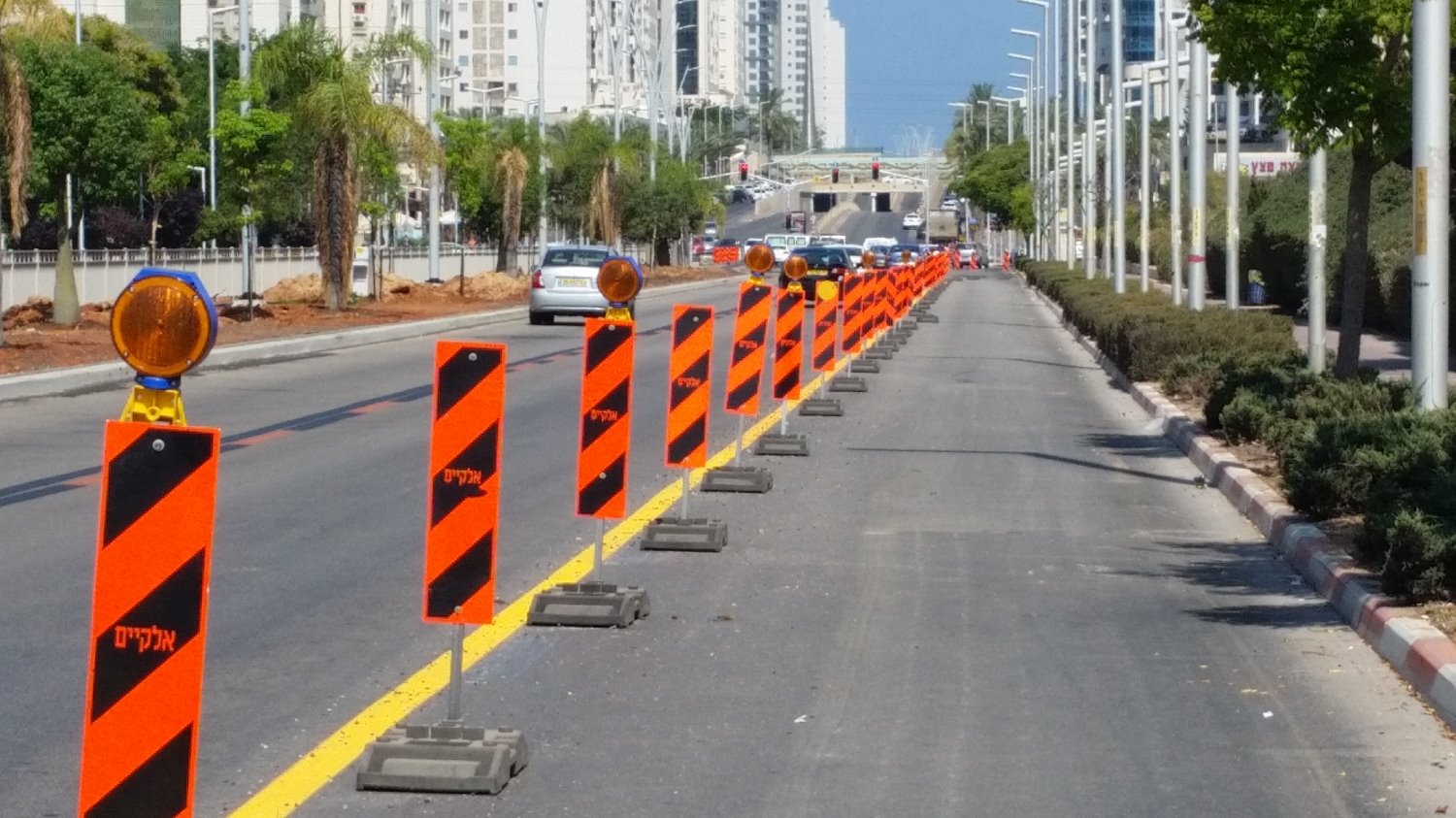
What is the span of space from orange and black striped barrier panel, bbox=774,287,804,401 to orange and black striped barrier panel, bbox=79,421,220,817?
39.4 ft

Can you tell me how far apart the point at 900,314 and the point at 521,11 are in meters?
145

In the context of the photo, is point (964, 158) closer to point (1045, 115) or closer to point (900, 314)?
point (1045, 115)

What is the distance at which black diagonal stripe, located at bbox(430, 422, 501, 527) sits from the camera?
6801 millimetres

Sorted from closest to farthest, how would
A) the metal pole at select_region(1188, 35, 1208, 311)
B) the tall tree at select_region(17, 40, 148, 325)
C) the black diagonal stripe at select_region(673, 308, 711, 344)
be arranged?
the black diagonal stripe at select_region(673, 308, 711, 344), the metal pole at select_region(1188, 35, 1208, 311), the tall tree at select_region(17, 40, 148, 325)

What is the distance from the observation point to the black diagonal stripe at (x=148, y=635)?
4508 millimetres

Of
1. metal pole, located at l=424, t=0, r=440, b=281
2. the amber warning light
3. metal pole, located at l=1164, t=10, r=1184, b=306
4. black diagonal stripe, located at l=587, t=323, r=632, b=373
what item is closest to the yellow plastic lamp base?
the amber warning light

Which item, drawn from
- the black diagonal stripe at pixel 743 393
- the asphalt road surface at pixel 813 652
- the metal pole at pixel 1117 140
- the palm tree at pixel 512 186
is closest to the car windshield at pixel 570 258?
the metal pole at pixel 1117 140

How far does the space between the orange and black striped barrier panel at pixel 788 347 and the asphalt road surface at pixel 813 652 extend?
2.09 feet

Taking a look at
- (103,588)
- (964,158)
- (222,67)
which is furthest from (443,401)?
(964,158)

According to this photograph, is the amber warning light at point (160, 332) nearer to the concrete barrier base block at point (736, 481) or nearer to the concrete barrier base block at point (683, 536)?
the concrete barrier base block at point (683, 536)

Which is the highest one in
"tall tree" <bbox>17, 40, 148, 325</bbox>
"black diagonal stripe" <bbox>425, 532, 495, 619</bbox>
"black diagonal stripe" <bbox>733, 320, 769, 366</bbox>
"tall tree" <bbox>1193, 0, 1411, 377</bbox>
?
"tall tree" <bbox>17, 40, 148, 325</bbox>

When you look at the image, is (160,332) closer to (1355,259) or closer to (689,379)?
(689,379)

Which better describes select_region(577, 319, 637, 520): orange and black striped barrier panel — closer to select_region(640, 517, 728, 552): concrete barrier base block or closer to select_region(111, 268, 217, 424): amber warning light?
select_region(640, 517, 728, 552): concrete barrier base block

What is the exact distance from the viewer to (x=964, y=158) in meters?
158
